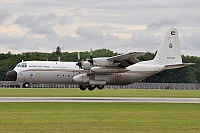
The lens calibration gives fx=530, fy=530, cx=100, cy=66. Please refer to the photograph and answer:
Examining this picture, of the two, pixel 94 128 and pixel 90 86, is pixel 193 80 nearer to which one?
pixel 90 86

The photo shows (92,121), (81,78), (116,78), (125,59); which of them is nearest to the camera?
(92,121)

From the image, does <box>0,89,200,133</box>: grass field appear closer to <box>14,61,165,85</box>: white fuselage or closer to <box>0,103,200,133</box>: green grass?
<box>0,103,200,133</box>: green grass

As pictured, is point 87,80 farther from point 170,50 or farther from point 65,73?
point 170,50

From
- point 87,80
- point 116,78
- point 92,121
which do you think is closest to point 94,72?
point 87,80

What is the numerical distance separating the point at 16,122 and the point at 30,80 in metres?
35.6

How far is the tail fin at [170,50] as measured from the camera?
196ft

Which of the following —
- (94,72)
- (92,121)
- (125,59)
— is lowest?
(92,121)

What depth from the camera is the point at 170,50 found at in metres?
60.3

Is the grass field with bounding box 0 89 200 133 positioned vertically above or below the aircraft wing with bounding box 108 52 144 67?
below

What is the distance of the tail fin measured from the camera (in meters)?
59.8

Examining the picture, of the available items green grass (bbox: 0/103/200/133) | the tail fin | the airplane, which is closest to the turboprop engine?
the airplane

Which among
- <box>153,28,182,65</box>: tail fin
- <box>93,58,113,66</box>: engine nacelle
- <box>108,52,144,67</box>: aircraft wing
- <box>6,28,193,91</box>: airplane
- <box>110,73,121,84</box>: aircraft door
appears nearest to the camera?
<box>108,52,144,67</box>: aircraft wing

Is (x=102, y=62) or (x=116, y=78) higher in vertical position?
(x=102, y=62)

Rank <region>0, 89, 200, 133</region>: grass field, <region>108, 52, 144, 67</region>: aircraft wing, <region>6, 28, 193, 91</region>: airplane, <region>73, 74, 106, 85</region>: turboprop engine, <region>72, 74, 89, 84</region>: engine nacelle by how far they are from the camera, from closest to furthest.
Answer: <region>0, 89, 200, 133</region>: grass field
<region>108, 52, 144, 67</region>: aircraft wing
<region>73, 74, 106, 85</region>: turboprop engine
<region>72, 74, 89, 84</region>: engine nacelle
<region>6, 28, 193, 91</region>: airplane
